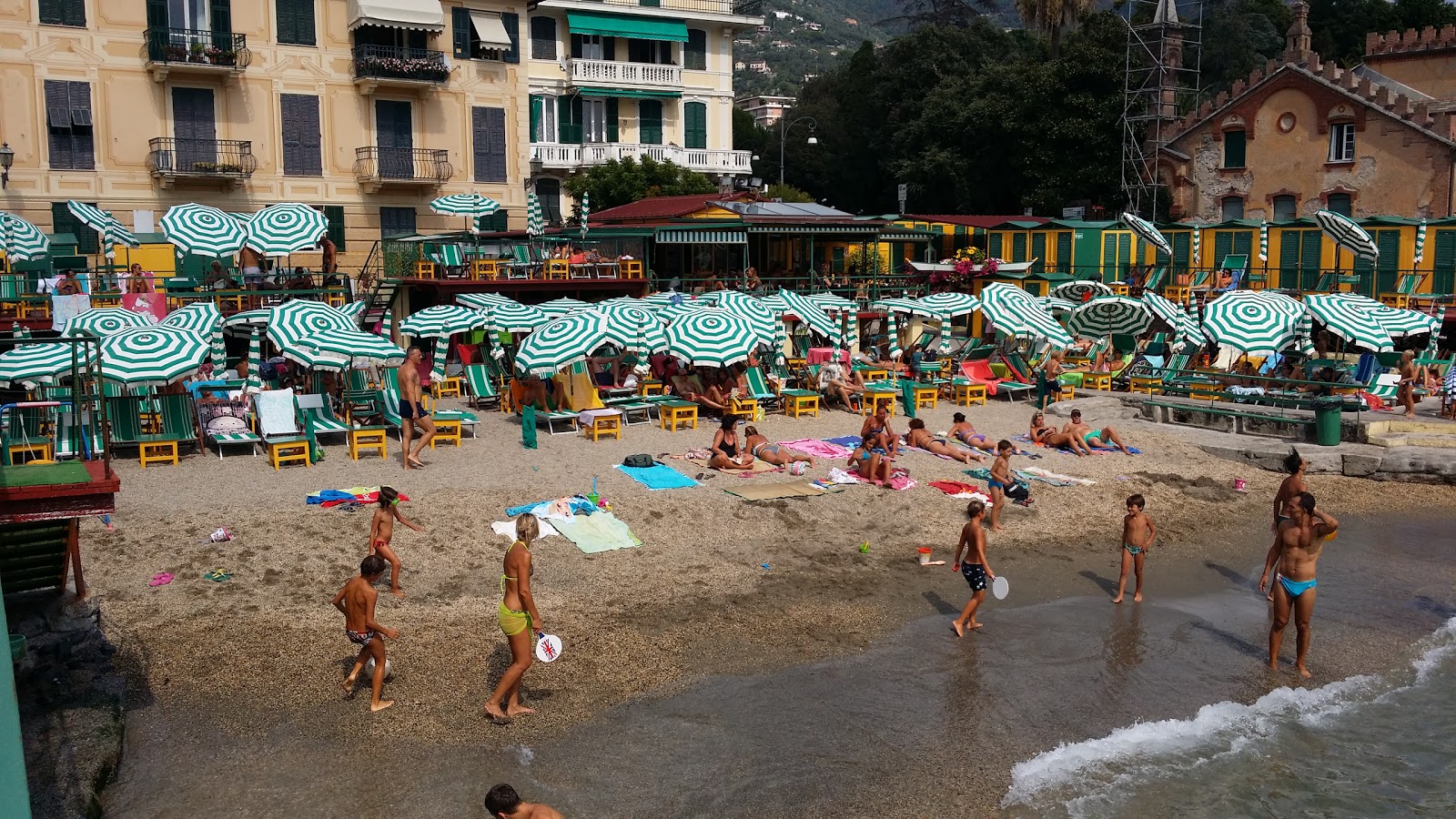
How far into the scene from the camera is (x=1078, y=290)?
31484 millimetres

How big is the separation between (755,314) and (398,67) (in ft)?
56.4

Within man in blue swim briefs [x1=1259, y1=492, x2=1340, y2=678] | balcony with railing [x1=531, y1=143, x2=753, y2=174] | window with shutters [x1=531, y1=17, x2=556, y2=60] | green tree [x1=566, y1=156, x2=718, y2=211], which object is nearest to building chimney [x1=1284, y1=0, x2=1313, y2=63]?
balcony with railing [x1=531, y1=143, x2=753, y2=174]

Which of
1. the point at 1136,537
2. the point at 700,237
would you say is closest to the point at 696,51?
the point at 700,237

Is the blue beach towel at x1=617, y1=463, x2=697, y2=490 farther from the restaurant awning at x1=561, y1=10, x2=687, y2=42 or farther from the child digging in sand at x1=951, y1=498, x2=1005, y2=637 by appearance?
the restaurant awning at x1=561, y1=10, x2=687, y2=42

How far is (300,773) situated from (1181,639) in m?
7.49

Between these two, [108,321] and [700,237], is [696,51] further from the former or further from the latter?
[108,321]

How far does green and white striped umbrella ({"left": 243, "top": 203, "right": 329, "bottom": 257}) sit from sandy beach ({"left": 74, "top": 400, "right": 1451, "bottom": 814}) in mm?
8434

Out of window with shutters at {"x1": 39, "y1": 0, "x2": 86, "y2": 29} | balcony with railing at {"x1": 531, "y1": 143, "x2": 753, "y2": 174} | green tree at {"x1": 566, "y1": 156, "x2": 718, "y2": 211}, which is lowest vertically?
green tree at {"x1": 566, "y1": 156, "x2": 718, "y2": 211}

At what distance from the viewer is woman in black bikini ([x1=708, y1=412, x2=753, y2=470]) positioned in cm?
1558

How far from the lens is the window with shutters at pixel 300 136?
105ft

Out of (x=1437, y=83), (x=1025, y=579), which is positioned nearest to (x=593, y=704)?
(x=1025, y=579)

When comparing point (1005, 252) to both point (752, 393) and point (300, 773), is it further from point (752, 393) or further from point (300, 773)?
point (300, 773)

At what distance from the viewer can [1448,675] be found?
10.4 metres

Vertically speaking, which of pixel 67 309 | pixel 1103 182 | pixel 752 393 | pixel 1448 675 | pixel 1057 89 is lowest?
pixel 1448 675
